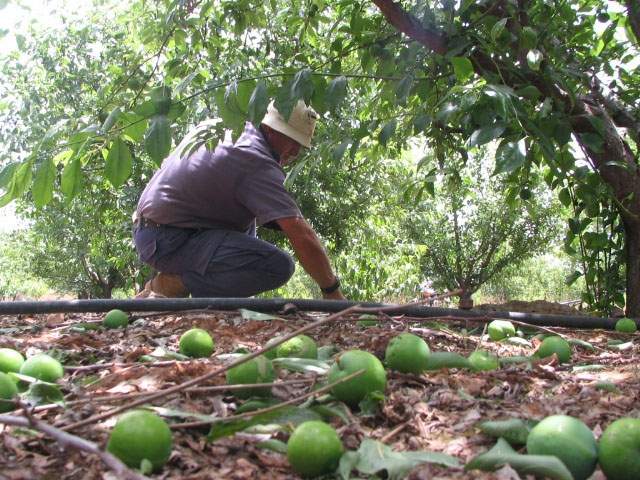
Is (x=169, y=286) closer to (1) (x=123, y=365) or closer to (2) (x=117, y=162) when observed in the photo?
(2) (x=117, y=162)

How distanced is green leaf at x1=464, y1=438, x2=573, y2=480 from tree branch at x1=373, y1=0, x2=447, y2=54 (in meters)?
2.25

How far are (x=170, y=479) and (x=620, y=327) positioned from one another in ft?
8.46

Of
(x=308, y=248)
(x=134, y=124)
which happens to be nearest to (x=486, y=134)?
(x=134, y=124)

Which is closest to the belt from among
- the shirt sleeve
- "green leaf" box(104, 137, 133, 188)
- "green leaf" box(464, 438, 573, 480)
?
the shirt sleeve

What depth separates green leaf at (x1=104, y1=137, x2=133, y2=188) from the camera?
6.84 feet

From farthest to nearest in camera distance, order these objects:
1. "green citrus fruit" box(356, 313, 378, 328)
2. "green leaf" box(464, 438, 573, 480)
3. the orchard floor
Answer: "green citrus fruit" box(356, 313, 378, 328) → the orchard floor → "green leaf" box(464, 438, 573, 480)

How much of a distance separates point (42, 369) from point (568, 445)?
52.2 inches

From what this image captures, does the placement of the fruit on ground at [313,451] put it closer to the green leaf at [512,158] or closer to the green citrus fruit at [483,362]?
the green citrus fruit at [483,362]

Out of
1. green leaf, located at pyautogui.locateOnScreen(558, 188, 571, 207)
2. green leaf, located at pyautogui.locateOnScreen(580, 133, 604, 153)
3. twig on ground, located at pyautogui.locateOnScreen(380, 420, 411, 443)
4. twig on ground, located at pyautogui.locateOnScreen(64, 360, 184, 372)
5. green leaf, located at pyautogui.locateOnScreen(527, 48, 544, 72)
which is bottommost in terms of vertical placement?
twig on ground, located at pyautogui.locateOnScreen(380, 420, 411, 443)

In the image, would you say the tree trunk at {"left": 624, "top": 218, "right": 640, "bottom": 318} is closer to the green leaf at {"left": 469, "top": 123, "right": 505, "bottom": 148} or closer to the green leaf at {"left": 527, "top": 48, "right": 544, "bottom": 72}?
the green leaf at {"left": 527, "top": 48, "right": 544, "bottom": 72}

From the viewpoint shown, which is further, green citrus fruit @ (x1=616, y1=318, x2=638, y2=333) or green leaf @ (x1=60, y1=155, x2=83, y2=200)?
green citrus fruit @ (x1=616, y1=318, x2=638, y2=333)

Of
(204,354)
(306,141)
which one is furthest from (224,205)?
(204,354)

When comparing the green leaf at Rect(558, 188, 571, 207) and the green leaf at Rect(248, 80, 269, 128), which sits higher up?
the green leaf at Rect(248, 80, 269, 128)

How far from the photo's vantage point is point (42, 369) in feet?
5.34
